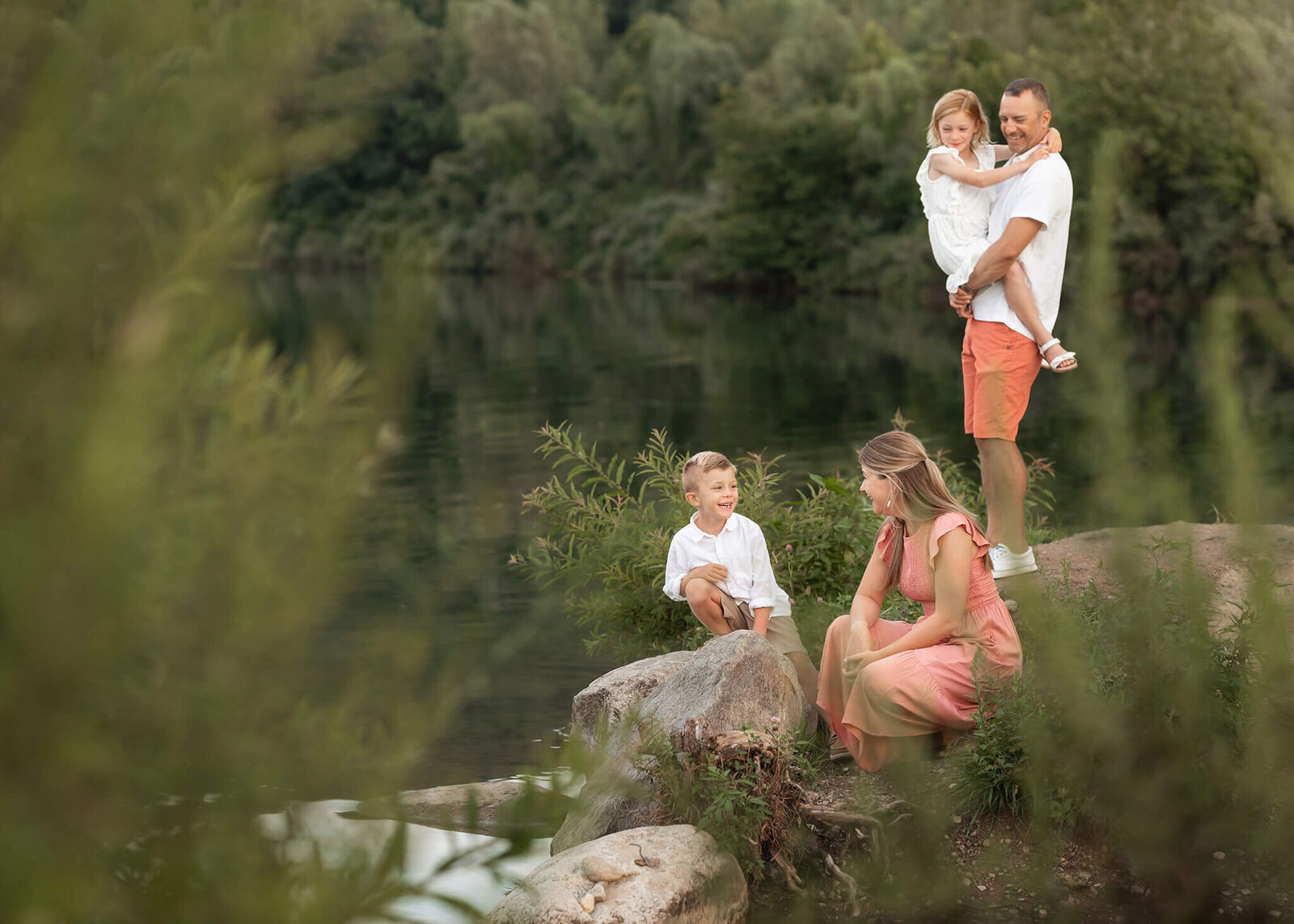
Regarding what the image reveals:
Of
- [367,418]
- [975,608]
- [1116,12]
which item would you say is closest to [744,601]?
[975,608]

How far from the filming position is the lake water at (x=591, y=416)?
2.37 meters

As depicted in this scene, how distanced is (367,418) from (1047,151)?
523cm

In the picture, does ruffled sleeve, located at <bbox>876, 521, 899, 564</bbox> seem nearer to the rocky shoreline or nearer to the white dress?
the rocky shoreline

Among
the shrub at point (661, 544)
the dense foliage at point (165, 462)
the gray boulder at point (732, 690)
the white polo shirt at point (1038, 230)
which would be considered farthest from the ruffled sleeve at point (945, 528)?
the dense foliage at point (165, 462)

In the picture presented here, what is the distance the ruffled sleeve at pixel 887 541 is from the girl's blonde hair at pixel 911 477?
0.54 ft

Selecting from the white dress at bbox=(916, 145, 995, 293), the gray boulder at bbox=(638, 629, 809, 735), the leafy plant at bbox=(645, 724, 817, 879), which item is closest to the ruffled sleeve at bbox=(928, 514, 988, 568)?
the gray boulder at bbox=(638, 629, 809, 735)

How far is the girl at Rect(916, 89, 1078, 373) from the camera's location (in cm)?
600

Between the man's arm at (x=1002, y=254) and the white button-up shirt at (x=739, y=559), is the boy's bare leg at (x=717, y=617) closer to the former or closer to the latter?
the white button-up shirt at (x=739, y=559)

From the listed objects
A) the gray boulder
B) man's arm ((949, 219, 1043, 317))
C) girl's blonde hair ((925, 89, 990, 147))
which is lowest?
the gray boulder

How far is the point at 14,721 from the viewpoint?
42.2 inches

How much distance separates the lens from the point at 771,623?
20.0 feet

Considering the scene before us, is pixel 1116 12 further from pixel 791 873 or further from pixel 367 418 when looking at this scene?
pixel 367 418

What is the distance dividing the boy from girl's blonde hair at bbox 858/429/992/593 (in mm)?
862

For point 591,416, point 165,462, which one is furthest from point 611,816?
point 591,416
